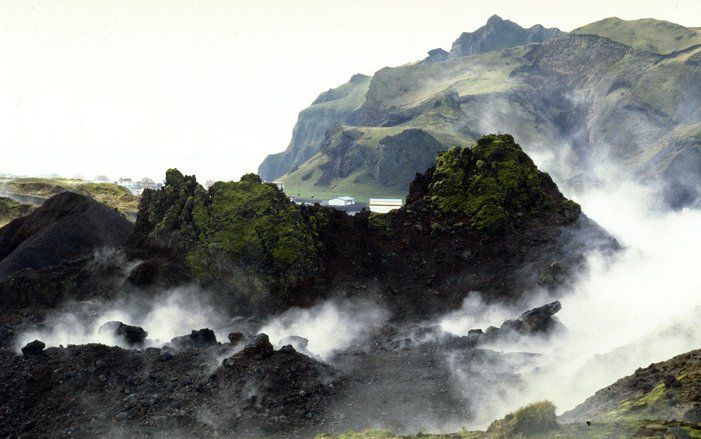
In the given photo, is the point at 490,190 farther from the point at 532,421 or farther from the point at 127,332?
the point at 532,421

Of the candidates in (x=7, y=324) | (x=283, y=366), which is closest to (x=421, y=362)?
(x=283, y=366)

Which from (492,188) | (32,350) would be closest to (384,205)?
(492,188)

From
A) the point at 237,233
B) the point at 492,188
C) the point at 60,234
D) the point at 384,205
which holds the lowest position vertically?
the point at 237,233

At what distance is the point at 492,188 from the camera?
151ft

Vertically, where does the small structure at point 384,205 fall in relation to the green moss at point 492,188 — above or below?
above

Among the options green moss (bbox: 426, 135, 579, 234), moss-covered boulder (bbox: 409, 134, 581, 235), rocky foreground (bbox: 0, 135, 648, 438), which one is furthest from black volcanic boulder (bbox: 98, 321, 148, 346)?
green moss (bbox: 426, 135, 579, 234)

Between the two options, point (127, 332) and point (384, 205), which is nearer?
point (127, 332)

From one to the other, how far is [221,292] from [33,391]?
1406cm

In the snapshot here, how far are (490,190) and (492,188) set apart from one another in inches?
11.2

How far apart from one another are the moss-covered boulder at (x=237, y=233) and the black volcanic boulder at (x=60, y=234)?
7.75 metres

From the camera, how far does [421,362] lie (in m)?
28.3

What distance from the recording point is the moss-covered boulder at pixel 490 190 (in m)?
44.4

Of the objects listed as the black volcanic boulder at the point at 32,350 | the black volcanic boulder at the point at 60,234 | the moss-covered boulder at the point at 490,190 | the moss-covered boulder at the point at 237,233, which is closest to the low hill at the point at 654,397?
the moss-covered boulder at the point at 237,233

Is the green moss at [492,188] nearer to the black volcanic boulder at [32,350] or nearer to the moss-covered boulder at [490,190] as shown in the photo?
the moss-covered boulder at [490,190]
